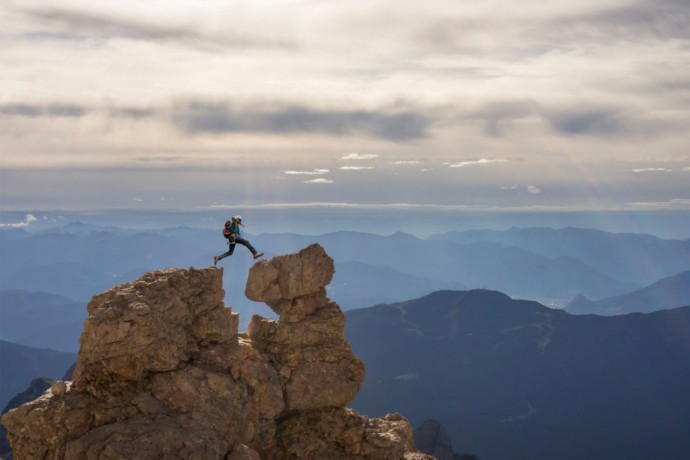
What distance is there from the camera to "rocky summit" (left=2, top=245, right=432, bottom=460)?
36.6 m

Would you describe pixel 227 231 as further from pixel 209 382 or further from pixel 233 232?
pixel 209 382

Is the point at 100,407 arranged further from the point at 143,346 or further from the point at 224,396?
the point at 224,396

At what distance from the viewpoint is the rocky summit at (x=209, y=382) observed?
36.6 m

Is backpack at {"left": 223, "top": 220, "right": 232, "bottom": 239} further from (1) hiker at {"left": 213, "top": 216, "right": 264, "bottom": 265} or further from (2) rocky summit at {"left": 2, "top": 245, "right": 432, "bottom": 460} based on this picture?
(2) rocky summit at {"left": 2, "top": 245, "right": 432, "bottom": 460}

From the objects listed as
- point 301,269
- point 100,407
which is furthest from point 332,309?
point 100,407

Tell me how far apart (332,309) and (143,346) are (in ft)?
65.2

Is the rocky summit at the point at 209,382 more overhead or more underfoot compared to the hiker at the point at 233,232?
more underfoot

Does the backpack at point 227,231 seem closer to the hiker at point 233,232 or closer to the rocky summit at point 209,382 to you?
the hiker at point 233,232

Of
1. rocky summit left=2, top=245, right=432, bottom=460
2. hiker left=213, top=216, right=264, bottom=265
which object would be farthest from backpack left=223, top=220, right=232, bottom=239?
rocky summit left=2, top=245, right=432, bottom=460

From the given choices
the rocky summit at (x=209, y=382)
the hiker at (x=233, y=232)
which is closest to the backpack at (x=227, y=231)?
the hiker at (x=233, y=232)

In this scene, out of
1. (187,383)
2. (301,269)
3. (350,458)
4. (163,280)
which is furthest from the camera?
(301,269)

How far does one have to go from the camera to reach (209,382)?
42.0 meters

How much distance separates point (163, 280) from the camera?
44.1 meters

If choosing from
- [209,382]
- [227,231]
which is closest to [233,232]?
[227,231]
